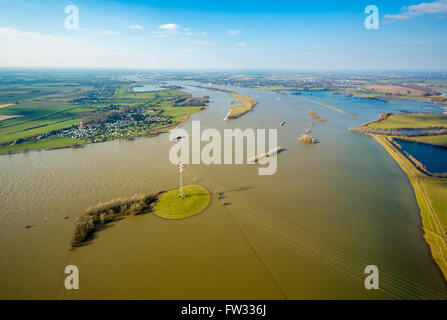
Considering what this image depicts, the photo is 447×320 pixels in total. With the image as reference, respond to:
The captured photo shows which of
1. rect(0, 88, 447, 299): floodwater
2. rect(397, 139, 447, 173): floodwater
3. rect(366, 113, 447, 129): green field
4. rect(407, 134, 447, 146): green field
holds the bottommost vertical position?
rect(0, 88, 447, 299): floodwater

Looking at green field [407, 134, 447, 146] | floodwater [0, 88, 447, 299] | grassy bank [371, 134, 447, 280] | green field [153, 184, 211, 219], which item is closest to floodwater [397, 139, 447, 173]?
green field [407, 134, 447, 146]

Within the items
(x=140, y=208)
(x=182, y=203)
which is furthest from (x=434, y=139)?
(x=140, y=208)

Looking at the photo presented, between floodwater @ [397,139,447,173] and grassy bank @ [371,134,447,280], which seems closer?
grassy bank @ [371,134,447,280]

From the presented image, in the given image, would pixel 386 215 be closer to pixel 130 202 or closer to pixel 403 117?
pixel 130 202

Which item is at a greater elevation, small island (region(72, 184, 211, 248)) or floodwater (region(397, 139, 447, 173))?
floodwater (region(397, 139, 447, 173))

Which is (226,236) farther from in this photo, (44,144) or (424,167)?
(44,144)

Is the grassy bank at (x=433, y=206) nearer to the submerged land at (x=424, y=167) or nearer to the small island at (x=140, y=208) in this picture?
the submerged land at (x=424, y=167)

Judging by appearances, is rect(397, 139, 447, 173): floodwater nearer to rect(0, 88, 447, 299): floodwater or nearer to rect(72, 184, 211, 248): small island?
rect(0, 88, 447, 299): floodwater
